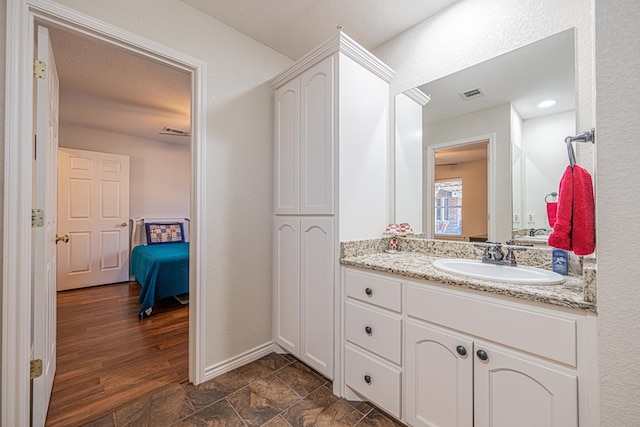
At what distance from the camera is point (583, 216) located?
3.03 ft

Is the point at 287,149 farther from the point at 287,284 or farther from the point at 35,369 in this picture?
the point at 35,369

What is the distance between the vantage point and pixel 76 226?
3918 mm

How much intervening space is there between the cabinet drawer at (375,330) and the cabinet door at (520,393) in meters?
0.37

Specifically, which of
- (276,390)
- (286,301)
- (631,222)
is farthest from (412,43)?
(276,390)

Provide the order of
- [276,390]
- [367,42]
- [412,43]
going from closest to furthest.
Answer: [276,390] < [412,43] < [367,42]

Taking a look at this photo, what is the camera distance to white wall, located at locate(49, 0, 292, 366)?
1.77 meters

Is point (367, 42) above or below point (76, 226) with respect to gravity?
above

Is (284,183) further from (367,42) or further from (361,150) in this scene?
(367,42)

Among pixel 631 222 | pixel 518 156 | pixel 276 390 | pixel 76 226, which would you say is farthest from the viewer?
pixel 76 226

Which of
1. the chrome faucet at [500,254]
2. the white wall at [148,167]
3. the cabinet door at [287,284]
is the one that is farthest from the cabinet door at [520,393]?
the white wall at [148,167]

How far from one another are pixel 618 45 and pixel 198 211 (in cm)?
202

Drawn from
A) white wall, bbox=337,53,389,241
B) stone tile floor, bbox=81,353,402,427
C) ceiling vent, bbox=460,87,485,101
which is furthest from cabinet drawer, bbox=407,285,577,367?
ceiling vent, bbox=460,87,485,101

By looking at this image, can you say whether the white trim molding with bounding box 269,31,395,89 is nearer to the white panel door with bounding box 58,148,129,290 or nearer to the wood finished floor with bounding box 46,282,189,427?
the wood finished floor with bounding box 46,282,189,427

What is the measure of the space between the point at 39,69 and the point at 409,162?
85.5 inches
